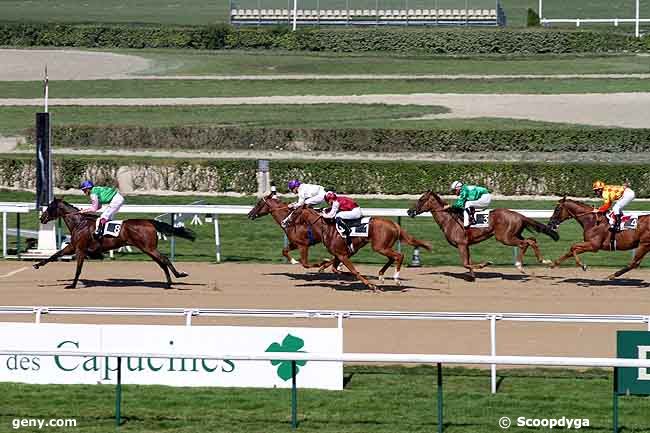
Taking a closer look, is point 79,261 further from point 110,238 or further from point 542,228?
point 542,228

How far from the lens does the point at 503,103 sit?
3822 centimetres

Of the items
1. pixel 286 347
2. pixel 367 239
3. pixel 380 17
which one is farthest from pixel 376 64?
pixel 286 347

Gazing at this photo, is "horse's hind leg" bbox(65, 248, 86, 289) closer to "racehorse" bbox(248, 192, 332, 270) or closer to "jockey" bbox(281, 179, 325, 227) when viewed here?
"racehorse" bbox(248, 192, 332, 270)

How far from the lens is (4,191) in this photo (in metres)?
26.3

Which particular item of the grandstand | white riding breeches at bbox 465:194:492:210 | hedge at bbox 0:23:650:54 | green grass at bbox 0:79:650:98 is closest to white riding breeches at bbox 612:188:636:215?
white riding breeches at bbox 465:194:492:210

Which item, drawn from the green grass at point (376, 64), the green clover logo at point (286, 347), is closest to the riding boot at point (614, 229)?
the green clover logo at point (286, 347)

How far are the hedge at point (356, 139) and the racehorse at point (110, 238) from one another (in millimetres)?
13703

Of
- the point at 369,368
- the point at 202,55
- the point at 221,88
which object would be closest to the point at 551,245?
the point at 369,368

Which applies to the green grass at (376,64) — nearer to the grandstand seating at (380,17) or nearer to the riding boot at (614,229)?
the grandstand seating at (380,17)

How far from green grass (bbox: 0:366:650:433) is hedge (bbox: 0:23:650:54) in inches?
1486

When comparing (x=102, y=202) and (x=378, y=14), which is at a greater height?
(x=378, y=14)

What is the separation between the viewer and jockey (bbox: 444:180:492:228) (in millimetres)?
18391

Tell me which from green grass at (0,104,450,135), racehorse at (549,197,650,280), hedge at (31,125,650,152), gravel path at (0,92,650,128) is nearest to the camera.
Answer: racehorse at (549,197,650,280)

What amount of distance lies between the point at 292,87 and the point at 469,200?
23832 mm
